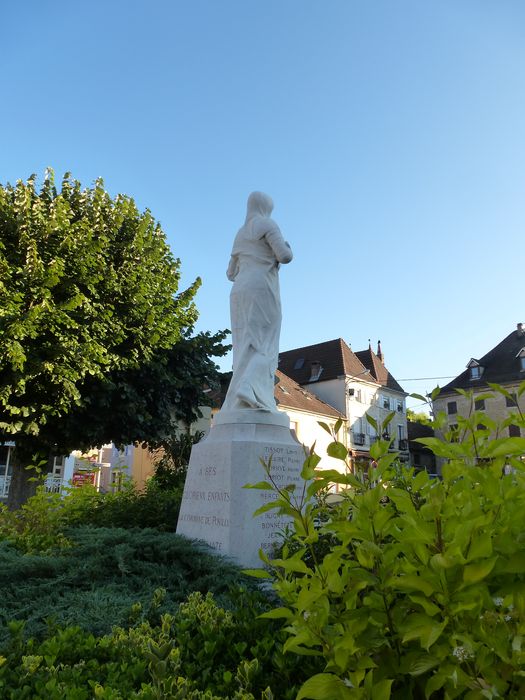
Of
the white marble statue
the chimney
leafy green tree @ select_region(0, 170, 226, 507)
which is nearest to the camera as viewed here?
the white marble statue

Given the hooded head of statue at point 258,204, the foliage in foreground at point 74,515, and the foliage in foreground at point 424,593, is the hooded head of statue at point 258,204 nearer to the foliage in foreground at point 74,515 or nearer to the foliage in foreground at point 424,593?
the foliage in foreground at point 74,515

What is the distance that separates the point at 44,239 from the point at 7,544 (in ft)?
27.0

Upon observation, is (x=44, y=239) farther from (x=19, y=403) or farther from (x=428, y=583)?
(x=428, y=583)

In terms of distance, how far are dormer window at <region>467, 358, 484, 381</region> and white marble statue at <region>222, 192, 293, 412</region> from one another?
133 feet

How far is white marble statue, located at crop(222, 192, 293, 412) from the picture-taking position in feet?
20.7

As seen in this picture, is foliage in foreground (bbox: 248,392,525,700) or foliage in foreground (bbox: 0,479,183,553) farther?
foliage in foreground (bbox: 0,479,183,553)

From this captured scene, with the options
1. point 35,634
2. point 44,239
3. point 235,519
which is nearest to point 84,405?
point 44,239

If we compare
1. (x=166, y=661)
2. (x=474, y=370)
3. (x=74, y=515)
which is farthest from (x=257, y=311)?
(x=474, y=370)

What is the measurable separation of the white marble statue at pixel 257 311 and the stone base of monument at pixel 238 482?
35 centimetres

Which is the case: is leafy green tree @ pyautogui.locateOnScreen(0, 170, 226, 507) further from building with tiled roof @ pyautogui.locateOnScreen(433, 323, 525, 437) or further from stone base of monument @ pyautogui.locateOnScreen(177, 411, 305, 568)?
building with tiled roof @ pyautogui.locateOnScreen(433, 323, 525, 437)

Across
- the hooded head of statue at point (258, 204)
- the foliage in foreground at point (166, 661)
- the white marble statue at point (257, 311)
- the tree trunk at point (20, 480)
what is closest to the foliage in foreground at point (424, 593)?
the foliage in foreground at point (166, 661)

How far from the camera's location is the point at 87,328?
11.6m

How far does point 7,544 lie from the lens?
5266 mm

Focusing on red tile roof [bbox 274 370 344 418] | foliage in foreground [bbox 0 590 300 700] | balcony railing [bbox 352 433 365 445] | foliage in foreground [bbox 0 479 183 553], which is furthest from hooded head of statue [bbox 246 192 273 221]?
balcony railing [bbox 352 433 365 445]
